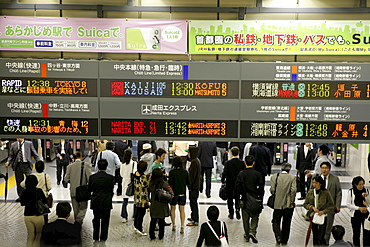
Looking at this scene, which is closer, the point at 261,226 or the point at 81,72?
the point at 81,72

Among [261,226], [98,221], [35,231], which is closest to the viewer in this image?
[35,231]

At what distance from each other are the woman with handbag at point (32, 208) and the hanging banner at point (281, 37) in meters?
3.75

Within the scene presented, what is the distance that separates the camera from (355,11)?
834 cm

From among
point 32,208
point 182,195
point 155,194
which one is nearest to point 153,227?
point 155,194

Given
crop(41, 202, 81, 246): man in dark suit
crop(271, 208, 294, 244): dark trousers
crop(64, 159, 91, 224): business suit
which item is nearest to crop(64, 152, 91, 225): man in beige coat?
crop(64, 159, 91, 224): business suit

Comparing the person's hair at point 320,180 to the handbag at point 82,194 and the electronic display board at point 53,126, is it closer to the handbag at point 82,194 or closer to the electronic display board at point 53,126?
the electronic display board at point 53,126

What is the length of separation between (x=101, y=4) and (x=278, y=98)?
146 inches

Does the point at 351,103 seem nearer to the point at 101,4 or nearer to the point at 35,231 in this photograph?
the point at 101,4

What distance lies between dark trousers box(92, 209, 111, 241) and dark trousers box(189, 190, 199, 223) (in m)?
1.87

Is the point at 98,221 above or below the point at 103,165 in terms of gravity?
below

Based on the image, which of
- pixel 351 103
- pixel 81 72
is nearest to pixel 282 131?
pixel 351 103

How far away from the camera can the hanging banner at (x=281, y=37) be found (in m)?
8.18

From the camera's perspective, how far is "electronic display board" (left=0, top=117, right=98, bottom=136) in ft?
27.4

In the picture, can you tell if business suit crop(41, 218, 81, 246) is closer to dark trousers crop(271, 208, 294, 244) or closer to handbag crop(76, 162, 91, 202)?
handbag crop(76, 162, 91, 202)
